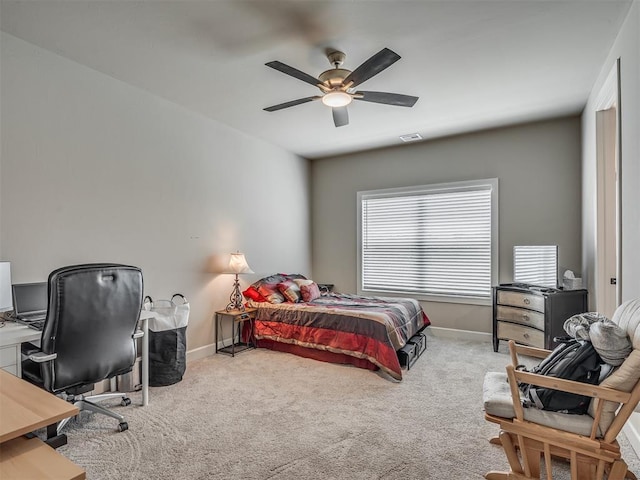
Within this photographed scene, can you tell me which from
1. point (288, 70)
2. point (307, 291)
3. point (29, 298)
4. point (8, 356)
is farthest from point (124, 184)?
point (307, 291)

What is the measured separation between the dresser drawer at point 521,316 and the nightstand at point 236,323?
9.32 ft

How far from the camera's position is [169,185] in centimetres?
367

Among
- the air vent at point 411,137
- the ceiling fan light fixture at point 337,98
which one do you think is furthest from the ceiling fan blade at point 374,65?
the air vent at point 411,137

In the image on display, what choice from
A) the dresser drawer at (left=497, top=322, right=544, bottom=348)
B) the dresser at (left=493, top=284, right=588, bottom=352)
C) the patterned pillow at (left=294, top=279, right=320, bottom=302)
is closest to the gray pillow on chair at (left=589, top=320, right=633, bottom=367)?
the dresser at (left=493, top=284, right=588, bottom=352)

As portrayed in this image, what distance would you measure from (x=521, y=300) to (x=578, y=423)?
7.88ft

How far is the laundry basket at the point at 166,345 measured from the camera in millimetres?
3129

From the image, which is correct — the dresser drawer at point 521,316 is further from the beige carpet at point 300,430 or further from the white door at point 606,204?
the beige carpet at point 300,430

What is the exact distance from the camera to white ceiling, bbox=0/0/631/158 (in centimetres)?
225

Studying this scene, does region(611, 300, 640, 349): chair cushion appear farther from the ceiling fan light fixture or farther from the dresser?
the ceiling fan light fixture

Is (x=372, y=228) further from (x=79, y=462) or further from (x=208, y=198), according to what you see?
(x=79, y=462)

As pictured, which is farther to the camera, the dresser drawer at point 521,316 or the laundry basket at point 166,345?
the dresser drawer at point 521,316

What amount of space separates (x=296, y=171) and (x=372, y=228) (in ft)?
4.92

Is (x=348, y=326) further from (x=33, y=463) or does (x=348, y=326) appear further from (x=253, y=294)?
(x=33, y=463)

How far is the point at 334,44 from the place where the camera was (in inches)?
103
